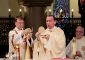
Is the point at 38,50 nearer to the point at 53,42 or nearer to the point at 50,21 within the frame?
the point at 53,42

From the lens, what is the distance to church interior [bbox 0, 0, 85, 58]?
7.51 metres

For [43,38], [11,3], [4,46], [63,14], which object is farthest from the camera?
[63,14]

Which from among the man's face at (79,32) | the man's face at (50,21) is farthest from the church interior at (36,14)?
the man's face at (50,21)

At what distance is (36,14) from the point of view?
7.64 metres

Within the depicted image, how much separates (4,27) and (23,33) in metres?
6.27

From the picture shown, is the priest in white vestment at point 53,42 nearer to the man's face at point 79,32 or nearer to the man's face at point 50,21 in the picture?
the man's face at point 50,21

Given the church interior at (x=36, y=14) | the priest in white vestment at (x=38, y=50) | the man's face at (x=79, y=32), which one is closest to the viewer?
the priest in white vestment at (x=38, y=50)

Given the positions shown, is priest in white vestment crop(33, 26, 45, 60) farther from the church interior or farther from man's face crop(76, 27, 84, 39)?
the church interior

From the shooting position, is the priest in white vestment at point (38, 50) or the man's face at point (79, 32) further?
the man's face at point (79, 32)

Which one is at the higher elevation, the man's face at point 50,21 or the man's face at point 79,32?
the man's face at point 50,21

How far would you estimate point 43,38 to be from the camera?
5.57 metres

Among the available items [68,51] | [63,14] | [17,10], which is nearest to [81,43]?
[68,51]

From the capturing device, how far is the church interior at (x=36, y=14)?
7.51 metres

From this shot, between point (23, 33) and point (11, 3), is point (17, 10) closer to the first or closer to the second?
point (11, 3)
